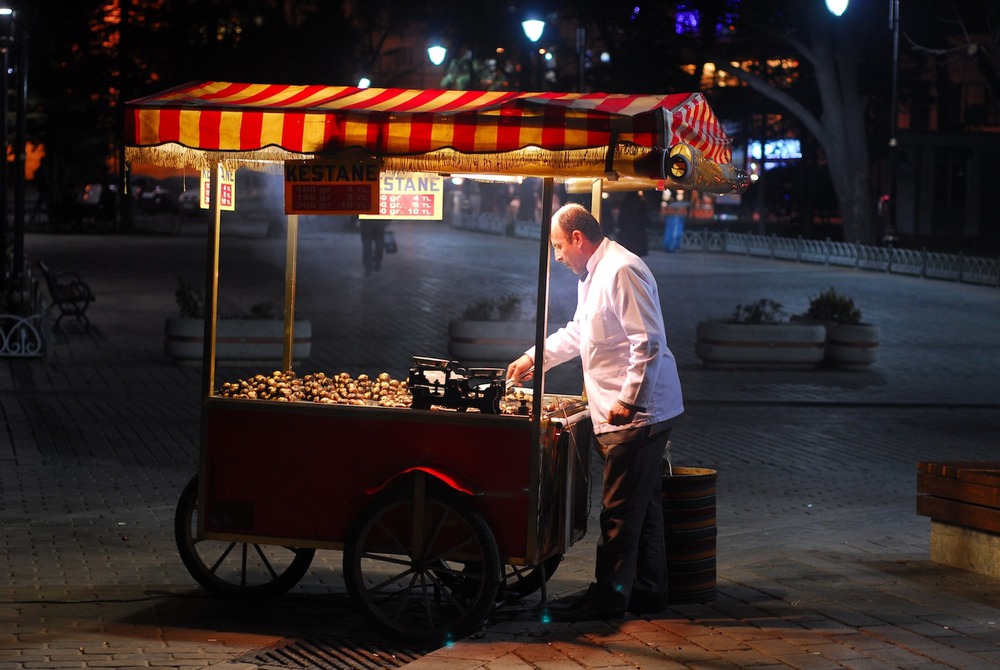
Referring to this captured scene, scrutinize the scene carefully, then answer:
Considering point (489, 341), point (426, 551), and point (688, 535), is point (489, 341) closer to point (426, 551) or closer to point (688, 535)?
point (688, 535)

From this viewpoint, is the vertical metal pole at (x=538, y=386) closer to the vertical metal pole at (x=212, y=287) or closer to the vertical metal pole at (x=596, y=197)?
the vertical metal pole at (x=596, y=197)

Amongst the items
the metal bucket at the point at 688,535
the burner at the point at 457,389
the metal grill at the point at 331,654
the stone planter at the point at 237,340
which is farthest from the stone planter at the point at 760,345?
the metal grill at the point at 331,654

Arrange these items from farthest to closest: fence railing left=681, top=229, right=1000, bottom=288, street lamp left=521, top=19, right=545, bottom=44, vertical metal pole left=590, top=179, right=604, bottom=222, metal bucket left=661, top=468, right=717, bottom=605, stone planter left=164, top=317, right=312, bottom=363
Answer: fence railing left=681, top=229, right=1000, bottom=288, street lamp left=521, top=19, right=545, bottom=44, stone planter left=164, top=317, right=312, bottom=363, vertical metal pole left=590, top=179, right=604, bottom=222, metal bucket left=661, top=468, right=717, bottom=605

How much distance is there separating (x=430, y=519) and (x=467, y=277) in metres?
21.6

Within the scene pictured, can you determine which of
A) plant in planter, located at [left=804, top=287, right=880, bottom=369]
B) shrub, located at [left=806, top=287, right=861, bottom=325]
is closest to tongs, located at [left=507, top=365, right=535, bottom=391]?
plant in planter, located at [left=804, top=287, right=880, bottom=369]

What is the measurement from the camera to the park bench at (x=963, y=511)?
23.9 feet

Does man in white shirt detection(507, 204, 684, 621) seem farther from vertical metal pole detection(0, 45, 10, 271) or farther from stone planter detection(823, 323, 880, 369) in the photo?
vertical metal pole detection(0, 45, 10, 271)

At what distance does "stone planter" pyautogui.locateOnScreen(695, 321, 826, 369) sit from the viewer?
1712 cm

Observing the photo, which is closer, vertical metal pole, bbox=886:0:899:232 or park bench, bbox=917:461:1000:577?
park bench, bbox=917:461:1000:577

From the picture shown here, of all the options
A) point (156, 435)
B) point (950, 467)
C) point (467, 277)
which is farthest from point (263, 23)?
point (950, 467)

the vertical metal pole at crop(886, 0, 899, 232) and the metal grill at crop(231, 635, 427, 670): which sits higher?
the vertical metal pole at crop(886, 0, 899, 232)

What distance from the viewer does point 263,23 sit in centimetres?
4697

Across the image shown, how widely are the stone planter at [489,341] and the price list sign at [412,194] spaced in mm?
9579

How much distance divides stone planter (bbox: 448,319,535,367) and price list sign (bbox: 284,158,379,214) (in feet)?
33.7
